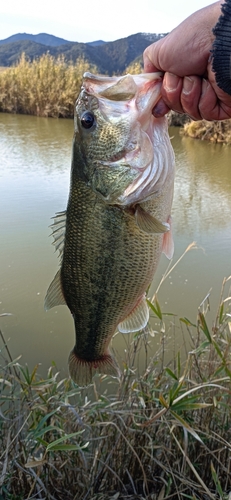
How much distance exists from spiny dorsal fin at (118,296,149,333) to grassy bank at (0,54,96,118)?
54.0 feet

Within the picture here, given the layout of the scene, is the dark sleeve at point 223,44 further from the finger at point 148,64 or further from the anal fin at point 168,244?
the anal fin at point 168,244

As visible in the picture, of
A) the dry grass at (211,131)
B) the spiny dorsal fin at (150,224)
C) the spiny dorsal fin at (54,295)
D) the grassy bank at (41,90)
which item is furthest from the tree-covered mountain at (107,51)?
the spiny dorsal fin at (150,224)

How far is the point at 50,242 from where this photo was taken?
5445 millimetres

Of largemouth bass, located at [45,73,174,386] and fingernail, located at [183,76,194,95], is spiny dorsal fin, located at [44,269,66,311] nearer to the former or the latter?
largemouth bass, located at [45,73,174,386]

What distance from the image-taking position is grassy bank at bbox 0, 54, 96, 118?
17219 millimetres

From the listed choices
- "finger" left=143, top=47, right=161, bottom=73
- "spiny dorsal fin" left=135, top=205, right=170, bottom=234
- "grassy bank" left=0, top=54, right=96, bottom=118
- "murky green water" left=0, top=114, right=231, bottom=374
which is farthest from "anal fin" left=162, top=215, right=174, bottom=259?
"grassy bank" left=0, top=54, right=96, bottom=118

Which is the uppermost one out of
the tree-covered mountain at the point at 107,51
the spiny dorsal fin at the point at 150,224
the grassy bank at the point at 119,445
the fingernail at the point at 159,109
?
the tree-covered mountain at the point at 107,51

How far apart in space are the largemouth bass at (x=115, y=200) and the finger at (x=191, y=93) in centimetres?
9

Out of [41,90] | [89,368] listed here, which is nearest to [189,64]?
[89,368]

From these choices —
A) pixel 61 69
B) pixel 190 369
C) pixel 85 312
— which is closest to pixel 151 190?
pixel 85 312

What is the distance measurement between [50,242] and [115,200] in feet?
13.1

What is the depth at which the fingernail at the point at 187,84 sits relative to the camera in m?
1.46

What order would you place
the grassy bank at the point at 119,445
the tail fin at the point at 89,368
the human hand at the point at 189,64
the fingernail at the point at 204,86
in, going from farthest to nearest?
the grassy bank at the point at 119,445 → the tail fin at the point at 89,368 → the fingernail at the point at 204,86 → the human hand at the point at 189,64

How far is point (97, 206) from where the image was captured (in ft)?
5.08
